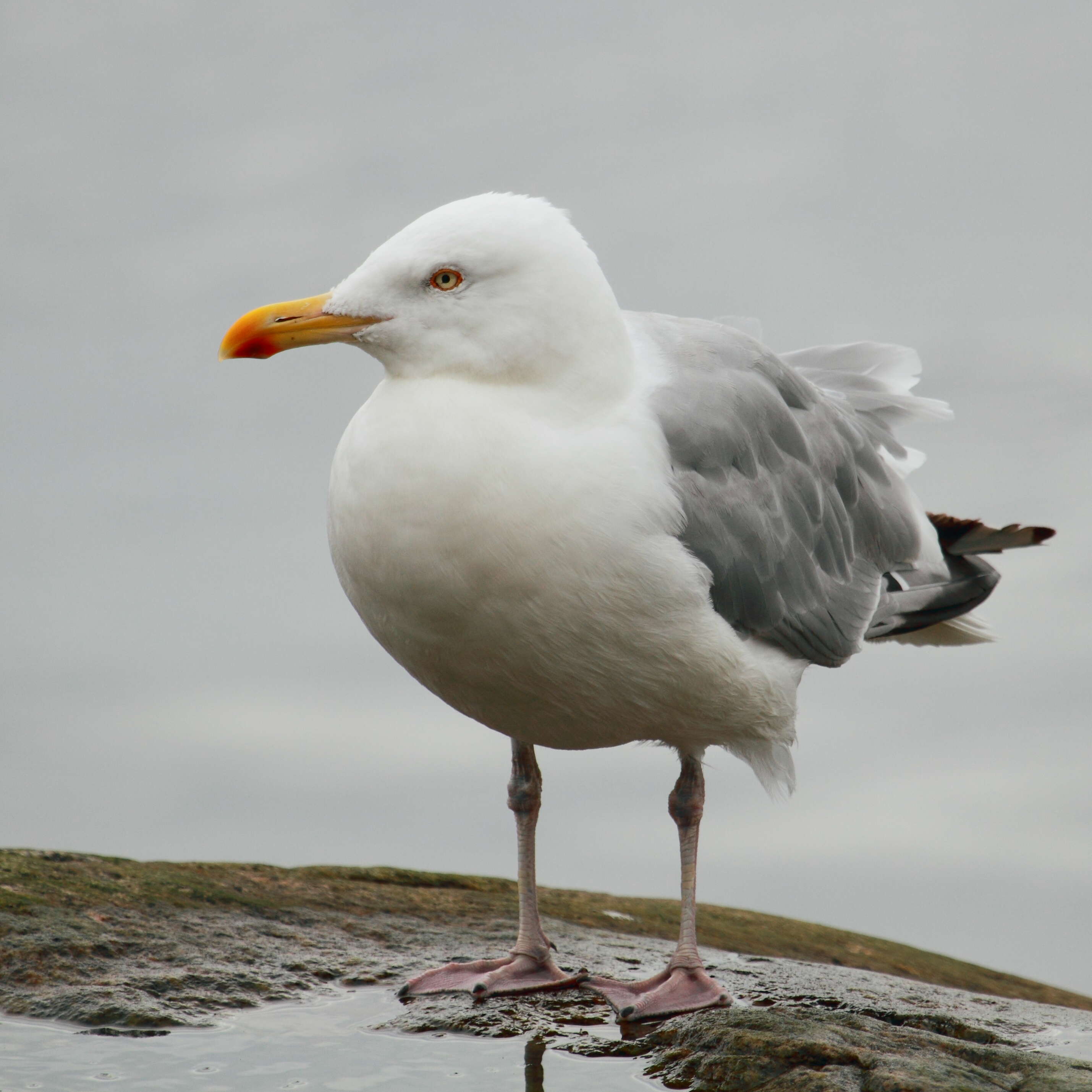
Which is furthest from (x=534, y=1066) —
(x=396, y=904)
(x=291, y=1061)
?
(x=396, y=904)

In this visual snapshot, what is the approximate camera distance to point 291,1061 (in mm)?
5230

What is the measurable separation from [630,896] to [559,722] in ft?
12.7

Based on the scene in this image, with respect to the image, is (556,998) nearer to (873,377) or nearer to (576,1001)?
(576,1001)

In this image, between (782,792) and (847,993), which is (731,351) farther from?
(847,993)

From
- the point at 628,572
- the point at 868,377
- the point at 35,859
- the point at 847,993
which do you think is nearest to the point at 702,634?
the point at 628,572

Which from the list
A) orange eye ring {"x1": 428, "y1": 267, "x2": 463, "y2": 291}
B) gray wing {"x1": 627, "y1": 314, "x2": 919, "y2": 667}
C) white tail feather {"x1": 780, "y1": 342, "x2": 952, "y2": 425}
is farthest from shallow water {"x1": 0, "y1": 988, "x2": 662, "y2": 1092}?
white tail feather {"x1": 780, "y1": 342, "x2": 952, "y2": 425}

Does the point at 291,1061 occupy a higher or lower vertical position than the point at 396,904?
lower

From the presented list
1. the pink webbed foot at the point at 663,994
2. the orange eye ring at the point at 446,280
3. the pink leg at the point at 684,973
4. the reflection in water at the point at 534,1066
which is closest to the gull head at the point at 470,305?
the orange eye ring at the point at 446,280

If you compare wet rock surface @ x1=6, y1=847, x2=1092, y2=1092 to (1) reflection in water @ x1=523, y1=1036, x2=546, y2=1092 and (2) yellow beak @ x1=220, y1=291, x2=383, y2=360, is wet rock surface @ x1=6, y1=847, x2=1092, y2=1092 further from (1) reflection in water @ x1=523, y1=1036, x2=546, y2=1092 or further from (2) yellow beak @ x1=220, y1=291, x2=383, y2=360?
(2) yellow beak @ x1=220, y1=291, x2=383, y2=360

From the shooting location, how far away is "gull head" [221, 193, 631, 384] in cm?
536

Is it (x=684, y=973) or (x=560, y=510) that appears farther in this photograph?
(x=684, y=973)

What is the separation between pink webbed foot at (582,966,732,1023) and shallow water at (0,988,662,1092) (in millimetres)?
614

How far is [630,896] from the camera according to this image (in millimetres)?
9352

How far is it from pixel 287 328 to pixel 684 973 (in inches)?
125
